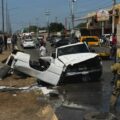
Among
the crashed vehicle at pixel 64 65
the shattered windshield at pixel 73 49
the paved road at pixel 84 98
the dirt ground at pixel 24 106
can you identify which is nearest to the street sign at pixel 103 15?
the shattered windshield at pixel 73 49

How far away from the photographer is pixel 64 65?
22469mm

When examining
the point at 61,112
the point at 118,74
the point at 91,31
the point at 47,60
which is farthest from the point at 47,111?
the point at 91,31

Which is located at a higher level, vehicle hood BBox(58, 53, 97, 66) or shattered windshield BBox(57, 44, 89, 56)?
shattered windshield BBox(57, 44, 89, 56)

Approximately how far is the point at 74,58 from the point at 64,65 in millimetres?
982

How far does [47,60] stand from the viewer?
24.5 metres

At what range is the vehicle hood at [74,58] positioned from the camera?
22.9m

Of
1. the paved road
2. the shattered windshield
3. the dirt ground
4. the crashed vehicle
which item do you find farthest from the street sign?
the dirt ground

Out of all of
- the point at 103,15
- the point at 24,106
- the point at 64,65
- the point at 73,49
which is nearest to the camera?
the point at 24,106

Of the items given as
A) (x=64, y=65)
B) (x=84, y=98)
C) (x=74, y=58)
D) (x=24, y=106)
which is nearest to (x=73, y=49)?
(x=74, y=58)

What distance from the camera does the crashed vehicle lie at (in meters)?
22.4

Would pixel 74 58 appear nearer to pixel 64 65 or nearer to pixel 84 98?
pixel 64 65

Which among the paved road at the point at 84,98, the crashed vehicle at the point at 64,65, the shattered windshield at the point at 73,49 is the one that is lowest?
the paved road at the point at 84,98

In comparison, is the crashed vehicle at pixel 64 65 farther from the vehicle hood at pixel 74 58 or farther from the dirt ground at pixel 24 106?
the dirt ground at pixel 24 106

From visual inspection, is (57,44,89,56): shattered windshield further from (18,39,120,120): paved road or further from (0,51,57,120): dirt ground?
(0,51,57,120): dirt ground
